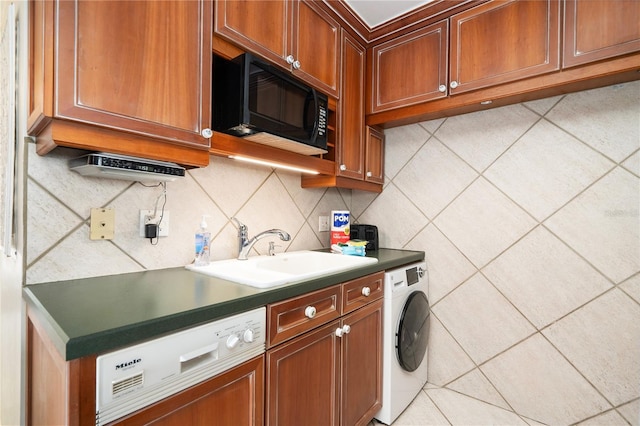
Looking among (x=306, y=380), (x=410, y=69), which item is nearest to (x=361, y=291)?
(x=306, y=380)

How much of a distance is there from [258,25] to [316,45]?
41cm

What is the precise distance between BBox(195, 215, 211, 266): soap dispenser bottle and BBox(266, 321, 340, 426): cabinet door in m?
0.57

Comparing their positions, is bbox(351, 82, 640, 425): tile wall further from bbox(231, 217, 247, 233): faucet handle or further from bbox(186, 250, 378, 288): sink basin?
bbox(231, 217, 247, 233): faucet handle

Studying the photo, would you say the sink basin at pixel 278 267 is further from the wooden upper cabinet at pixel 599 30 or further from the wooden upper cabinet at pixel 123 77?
the wooden upper cabinet at pixel 599 30

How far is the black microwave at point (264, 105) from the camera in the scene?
3.98 ft

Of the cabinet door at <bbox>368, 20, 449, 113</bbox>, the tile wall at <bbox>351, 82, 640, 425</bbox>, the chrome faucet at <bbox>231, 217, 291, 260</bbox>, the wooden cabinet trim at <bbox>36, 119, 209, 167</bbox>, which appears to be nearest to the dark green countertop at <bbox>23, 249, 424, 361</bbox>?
the chrome faucet at <bbox>231, 217, 291, 260</bbox>

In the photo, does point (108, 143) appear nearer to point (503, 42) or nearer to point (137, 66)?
point (137, 66)

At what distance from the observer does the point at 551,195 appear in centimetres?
170

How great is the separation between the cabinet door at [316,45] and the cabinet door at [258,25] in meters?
0.07

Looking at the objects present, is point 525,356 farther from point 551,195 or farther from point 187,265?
point 187,265

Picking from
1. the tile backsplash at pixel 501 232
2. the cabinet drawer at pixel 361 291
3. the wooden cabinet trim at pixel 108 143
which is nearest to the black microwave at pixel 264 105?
the wooden cabinet trim at pixel 108 143

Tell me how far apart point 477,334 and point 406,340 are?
0.52 meters

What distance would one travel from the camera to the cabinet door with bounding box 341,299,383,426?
4.65ft

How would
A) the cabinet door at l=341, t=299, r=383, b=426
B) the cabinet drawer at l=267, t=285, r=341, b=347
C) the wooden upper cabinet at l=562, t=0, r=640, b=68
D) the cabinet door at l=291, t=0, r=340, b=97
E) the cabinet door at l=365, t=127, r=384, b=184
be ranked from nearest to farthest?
1. the cabinet drawer at l=267, t=285, r=341, b=347
2. the wooden upper cabinet at l=562, t=0, r=640, b=68
3. the cabinet door at l=341, t=299, r=383, b=426
4. the cabinet door at l=291, t=0, r=340, b=97
5. the cabinet door at l=365, t=127, r=384, b=184
